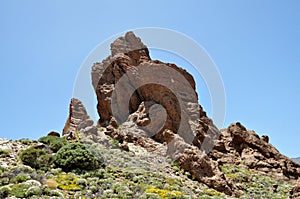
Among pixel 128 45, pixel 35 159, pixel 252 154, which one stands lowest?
pixel 35 159

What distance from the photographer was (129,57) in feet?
146

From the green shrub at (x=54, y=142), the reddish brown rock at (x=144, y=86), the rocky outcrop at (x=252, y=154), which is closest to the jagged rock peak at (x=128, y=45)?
the reddish brown rock at (x=144, y=86)

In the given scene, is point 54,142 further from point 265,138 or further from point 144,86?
point 265,138

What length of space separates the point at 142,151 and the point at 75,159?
448 inches

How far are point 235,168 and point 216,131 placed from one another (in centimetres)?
721

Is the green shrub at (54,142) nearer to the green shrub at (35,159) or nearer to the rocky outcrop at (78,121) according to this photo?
the rocky outcrop at (78,121)

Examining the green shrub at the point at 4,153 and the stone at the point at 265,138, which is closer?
the green shrub at the point at 4,153

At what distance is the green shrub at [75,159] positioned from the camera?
925 inches

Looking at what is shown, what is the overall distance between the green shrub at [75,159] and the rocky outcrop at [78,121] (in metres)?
8.42

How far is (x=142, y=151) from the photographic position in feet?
111

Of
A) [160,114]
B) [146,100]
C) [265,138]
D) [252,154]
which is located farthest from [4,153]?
[265,138]

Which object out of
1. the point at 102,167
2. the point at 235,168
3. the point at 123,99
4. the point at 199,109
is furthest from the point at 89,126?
the point at 235,168

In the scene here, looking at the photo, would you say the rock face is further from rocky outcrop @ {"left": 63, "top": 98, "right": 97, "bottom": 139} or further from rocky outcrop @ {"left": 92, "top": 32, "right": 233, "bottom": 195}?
rocky outcrop @ {"left": 63, "top": 98, "right": 97, "bottom": 139}

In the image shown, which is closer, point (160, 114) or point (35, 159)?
point (35, 159)
